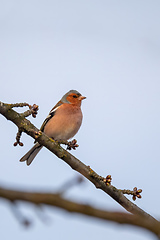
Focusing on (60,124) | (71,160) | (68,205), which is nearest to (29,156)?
(60,124)

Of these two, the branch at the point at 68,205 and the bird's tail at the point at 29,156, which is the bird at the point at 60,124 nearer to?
the bird's tail at the point at 29,156

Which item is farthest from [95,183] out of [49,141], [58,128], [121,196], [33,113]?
[58,128]

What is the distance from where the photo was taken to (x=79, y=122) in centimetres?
1012

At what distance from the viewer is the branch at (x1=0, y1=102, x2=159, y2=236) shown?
19.2 ft

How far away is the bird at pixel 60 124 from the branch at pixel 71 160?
3.76 meters

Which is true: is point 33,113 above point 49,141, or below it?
above

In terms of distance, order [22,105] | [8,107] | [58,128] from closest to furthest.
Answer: [8,107], [22,105], [58,128]

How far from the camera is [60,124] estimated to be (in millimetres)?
9820

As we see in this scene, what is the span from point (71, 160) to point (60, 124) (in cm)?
387

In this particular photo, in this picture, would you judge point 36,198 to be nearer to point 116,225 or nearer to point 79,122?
point 116,225

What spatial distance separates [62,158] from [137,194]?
4.77 feet

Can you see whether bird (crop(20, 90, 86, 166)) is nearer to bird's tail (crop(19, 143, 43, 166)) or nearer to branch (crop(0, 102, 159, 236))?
bird's tail (crop(19, 143, 43, 166))

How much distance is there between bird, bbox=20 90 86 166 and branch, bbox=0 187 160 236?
26.3ft

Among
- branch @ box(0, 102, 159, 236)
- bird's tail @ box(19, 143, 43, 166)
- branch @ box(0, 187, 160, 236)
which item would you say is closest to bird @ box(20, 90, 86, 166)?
bird's tail @ box(19, 143, 43, 166)
